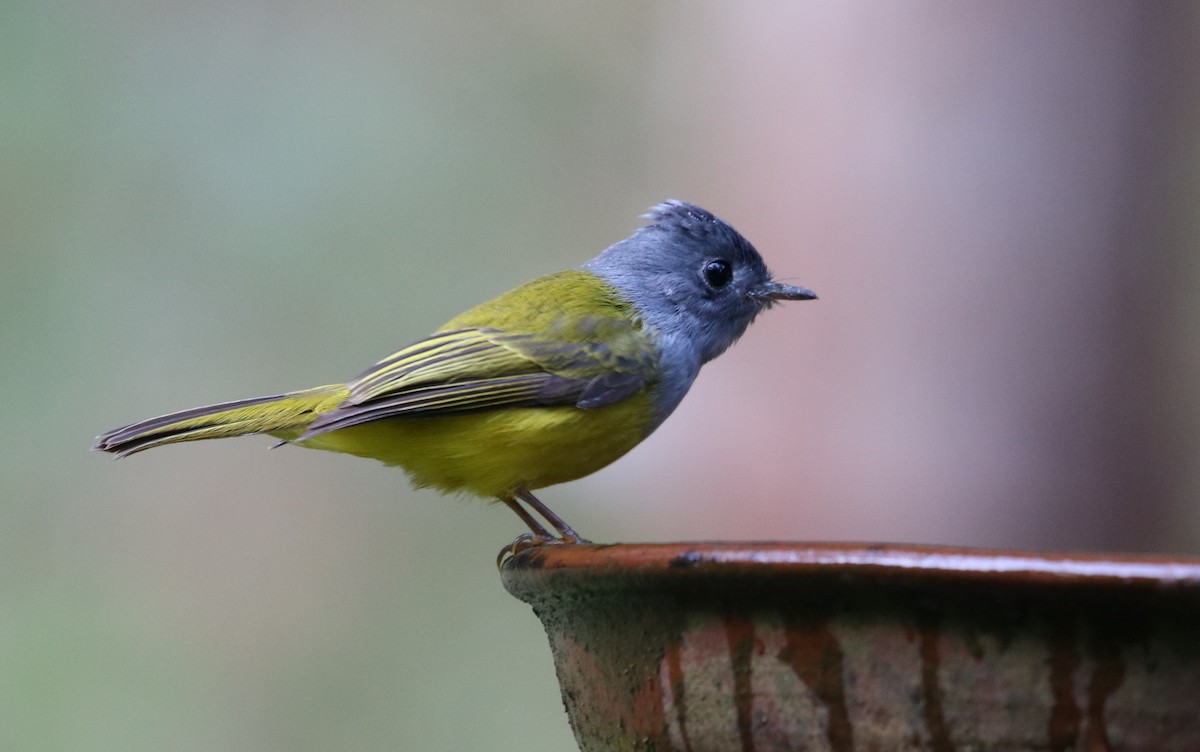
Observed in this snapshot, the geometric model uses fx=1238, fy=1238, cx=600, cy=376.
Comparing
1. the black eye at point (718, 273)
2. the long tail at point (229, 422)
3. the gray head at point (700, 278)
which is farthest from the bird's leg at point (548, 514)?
the black eye at point (718, 273)

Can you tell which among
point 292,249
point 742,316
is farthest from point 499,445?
point 292,249

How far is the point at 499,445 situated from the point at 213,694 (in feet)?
10.9

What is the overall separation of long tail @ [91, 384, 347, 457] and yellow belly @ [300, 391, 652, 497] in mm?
88

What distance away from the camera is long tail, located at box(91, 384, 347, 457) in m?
3.10

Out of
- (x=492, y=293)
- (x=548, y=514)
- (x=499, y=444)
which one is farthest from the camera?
(x=492, y=293)

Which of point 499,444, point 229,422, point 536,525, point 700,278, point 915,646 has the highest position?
point 700,278

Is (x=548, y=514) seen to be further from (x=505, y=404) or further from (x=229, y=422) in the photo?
(x=229, y=422)

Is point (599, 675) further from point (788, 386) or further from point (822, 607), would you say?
point (788, 386)

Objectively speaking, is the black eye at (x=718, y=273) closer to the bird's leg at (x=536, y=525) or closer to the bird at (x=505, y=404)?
the bird at (x=505, y=404)

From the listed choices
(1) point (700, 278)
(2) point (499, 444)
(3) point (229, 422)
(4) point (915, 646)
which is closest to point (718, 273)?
(1) point (700, 278)

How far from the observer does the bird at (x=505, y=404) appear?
10.2 ft

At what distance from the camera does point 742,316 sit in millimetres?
3822

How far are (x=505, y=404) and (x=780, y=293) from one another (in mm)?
1038

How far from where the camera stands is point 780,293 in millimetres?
3746
